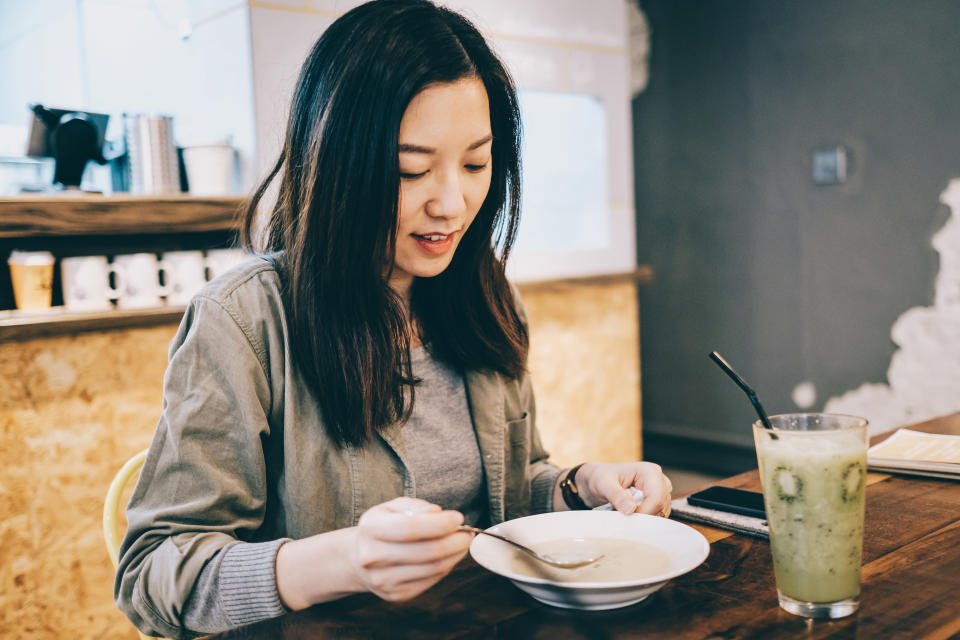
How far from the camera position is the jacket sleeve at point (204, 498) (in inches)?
32.8

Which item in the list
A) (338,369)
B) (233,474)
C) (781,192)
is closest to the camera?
(233,474)

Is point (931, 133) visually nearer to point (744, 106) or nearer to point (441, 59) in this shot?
point (744, 106)

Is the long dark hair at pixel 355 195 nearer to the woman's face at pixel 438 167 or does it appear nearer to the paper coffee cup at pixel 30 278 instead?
the woman's face at pixel 438 167

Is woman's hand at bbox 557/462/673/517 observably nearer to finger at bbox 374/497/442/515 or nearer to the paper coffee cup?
finger at bbox 374/497/442/515

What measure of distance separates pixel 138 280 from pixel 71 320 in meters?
0.26

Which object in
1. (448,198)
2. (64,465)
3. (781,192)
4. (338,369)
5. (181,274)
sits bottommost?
(64,465)

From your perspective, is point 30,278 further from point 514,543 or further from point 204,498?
point 514,543

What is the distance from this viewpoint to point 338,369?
106 cm

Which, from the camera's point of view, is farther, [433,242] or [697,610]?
[433,242]

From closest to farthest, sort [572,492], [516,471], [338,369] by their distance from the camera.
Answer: [338,369] < [572,492] < [516,471]

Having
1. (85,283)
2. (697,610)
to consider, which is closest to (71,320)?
(85,283)

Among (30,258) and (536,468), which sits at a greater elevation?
(30,258)

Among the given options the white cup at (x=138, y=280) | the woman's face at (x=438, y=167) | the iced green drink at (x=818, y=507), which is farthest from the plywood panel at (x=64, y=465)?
the iced green drink at (x=818, y=507)

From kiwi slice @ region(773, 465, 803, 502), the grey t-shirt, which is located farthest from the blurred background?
kiwi slice @ region(773, 465, 803, 502)
